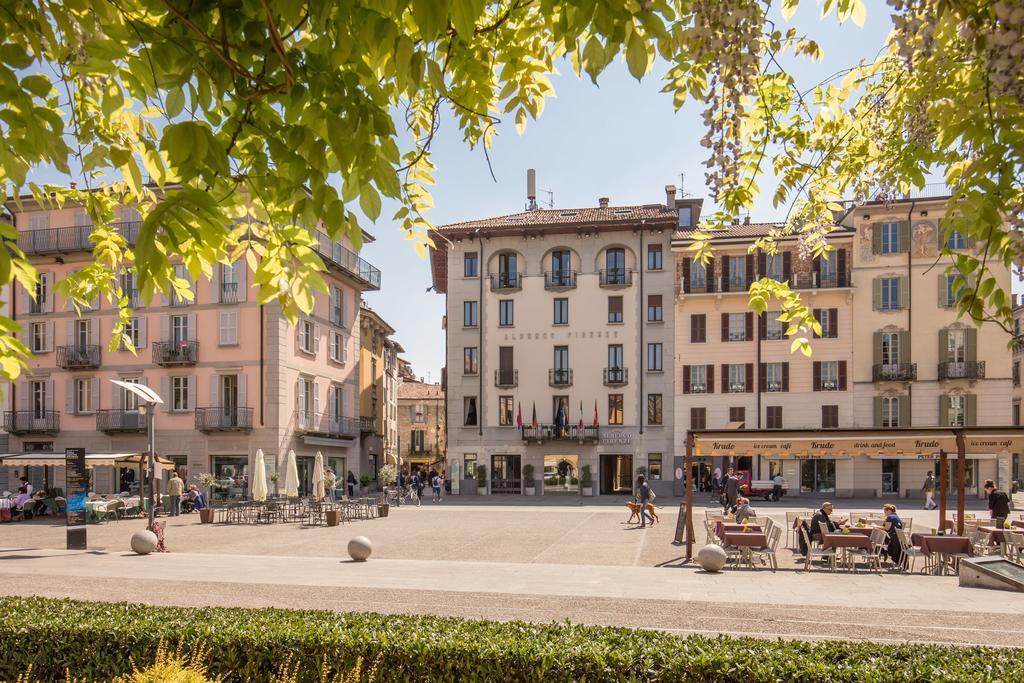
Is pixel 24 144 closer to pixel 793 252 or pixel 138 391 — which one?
pixel 138 391

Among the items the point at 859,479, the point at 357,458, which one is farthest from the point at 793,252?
the point at 357,458

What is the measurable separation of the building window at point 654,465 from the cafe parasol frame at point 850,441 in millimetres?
28489

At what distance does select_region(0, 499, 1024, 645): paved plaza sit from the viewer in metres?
11.6

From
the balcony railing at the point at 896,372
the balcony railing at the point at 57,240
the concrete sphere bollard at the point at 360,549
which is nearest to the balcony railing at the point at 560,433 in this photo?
the balcony railing at the point at 896,372

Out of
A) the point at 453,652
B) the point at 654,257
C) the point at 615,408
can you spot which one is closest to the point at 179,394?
the point at 615,408

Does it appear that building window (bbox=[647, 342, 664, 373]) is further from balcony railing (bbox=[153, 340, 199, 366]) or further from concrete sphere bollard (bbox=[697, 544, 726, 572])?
concrete sphere bollard (bbox=[697, 544, 726, 572])

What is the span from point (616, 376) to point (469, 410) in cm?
907

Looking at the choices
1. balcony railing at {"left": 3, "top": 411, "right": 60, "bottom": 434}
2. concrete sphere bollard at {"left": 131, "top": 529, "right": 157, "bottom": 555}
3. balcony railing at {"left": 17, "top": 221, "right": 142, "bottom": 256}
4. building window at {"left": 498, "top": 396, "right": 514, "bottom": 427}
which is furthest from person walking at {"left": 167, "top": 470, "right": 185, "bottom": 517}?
building window at {"left": 498, "top": 396, "right": 514, "bottom": 427}

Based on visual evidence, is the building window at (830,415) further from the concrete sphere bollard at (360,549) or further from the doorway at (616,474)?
the concrete sphere bollard at (360,549)

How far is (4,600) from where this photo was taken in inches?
339

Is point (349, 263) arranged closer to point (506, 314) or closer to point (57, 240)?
point (506, 314)

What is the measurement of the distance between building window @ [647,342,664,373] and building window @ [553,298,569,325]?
17.0 ft

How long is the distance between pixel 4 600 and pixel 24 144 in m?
6.66

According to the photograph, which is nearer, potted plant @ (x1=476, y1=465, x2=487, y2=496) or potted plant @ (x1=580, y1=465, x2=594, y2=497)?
potted plant @ (x1=580, y1=465, x2=594, y2=497)
